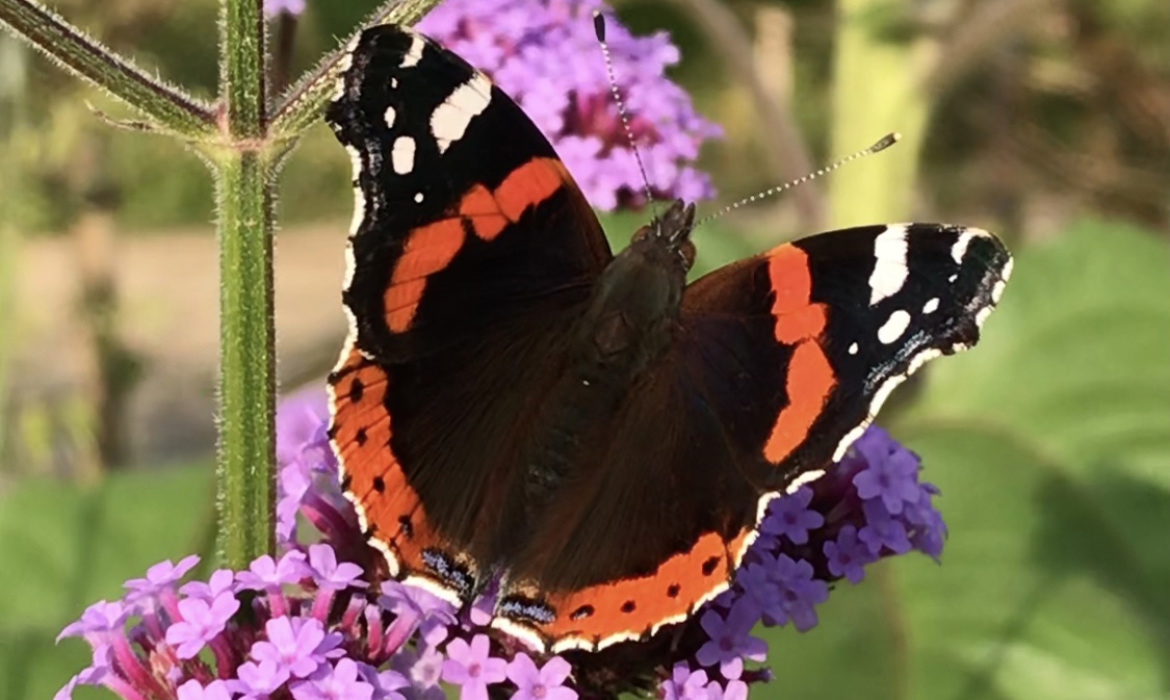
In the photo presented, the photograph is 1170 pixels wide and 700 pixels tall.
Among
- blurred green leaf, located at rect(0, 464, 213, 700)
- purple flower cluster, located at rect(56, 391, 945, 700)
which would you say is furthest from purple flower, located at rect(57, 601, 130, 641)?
blurred green leaf, located at rect(0, 464, 213, 700)

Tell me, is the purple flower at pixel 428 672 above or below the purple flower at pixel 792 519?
below

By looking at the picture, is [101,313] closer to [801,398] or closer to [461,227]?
[461,227]

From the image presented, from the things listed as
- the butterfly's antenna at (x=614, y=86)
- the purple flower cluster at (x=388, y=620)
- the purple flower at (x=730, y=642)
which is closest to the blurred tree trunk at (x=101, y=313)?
the butterfly's antenna at (x=614, y=86)

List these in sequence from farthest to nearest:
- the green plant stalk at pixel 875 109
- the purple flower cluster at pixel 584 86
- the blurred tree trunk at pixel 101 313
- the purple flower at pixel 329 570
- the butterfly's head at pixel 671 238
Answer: the blurred tree trunk at pixel 101 313
the green plant stalk at pixel 875 109
the purple flower cluster at pixel 584 86
the butterfly's head at pixel 671 238
the purple flower at pixel 329 570

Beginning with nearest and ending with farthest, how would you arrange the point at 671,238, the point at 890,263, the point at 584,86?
the point at 890,263, the point at 671,238, the point at 584,86

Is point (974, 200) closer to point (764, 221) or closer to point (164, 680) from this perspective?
point (764, 221)

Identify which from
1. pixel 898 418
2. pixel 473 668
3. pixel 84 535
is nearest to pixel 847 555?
pixel 473 668

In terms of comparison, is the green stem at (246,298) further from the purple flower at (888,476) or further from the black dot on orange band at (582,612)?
the purple flower at (888,476)
